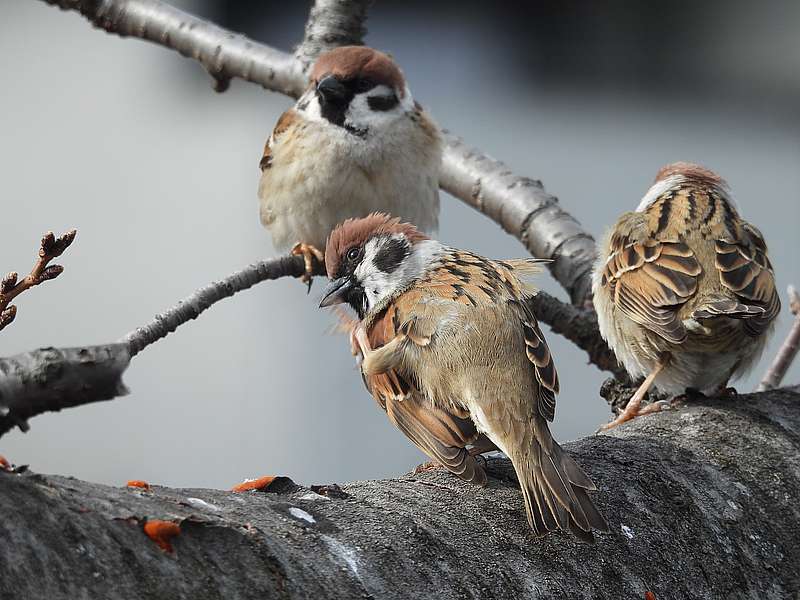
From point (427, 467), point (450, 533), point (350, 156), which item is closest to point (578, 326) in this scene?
point (350, 156)

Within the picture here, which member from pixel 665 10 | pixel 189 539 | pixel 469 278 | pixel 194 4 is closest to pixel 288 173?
pixel 469 278

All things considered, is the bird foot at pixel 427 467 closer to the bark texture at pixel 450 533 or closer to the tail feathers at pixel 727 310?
the bark texture at pixel 450 533

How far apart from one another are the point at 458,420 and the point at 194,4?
15.7 ft

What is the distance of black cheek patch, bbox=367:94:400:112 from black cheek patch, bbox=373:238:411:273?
0.90 m

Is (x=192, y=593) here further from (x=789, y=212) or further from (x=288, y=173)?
(x=789, y=212)

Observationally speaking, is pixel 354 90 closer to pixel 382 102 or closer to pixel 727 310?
pixel 382 102

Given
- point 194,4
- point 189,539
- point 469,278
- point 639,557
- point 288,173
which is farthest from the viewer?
point 194,4

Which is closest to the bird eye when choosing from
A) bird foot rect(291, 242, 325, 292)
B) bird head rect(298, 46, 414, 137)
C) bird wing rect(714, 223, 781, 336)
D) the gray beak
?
bird head rect(298, 46, 414, 137)

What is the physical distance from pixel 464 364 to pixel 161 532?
845 mm

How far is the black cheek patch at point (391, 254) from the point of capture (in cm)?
211

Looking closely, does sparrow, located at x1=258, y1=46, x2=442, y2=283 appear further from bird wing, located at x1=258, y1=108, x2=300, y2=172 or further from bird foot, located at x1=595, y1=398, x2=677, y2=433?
bird foot, located at x1=595, y1=398, x2=677, y2=433

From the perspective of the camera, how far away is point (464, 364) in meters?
1.72

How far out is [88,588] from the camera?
86cm

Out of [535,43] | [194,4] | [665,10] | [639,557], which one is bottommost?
[639,557]
